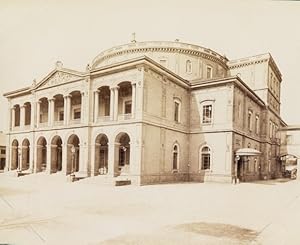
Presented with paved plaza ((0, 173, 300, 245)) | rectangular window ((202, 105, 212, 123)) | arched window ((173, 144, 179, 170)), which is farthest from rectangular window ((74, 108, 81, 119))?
paved plaza ((0, 173, 300, 245))

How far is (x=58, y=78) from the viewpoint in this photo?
19.6 meters

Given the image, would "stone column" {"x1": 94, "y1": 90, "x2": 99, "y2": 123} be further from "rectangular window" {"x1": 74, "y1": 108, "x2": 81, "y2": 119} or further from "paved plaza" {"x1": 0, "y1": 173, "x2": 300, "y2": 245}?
"paved plaza" {"x1": 0, "y1": 173, "x2": 300, "y2": 245}

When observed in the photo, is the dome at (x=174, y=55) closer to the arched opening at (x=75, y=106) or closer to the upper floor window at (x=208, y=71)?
the upper floor window at (x=208, y=71)

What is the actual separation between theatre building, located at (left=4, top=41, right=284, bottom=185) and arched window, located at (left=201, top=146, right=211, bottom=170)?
0.06 meters

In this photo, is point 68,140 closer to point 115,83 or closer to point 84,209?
point 115,83

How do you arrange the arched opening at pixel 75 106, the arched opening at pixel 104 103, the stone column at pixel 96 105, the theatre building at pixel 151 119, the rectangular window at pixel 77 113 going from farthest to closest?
the rectangular window at pixel 77 113 → the arched opening at pixel 75 106 → the arched opening at pixel 104 103 → the stone column at pixel 96 105 → the theatre building at pixel 151 119

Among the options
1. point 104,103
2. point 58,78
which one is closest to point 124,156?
point 104,103

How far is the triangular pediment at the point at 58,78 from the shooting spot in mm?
18511

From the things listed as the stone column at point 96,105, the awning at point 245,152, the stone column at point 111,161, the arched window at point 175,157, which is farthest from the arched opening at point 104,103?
the awning at point 245,152

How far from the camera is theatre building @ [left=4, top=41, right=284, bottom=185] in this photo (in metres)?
16.1

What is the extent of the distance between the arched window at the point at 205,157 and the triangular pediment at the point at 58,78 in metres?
8.77

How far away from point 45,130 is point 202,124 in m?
10.3

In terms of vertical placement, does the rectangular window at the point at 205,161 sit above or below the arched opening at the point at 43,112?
below

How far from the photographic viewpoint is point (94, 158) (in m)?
17.5
